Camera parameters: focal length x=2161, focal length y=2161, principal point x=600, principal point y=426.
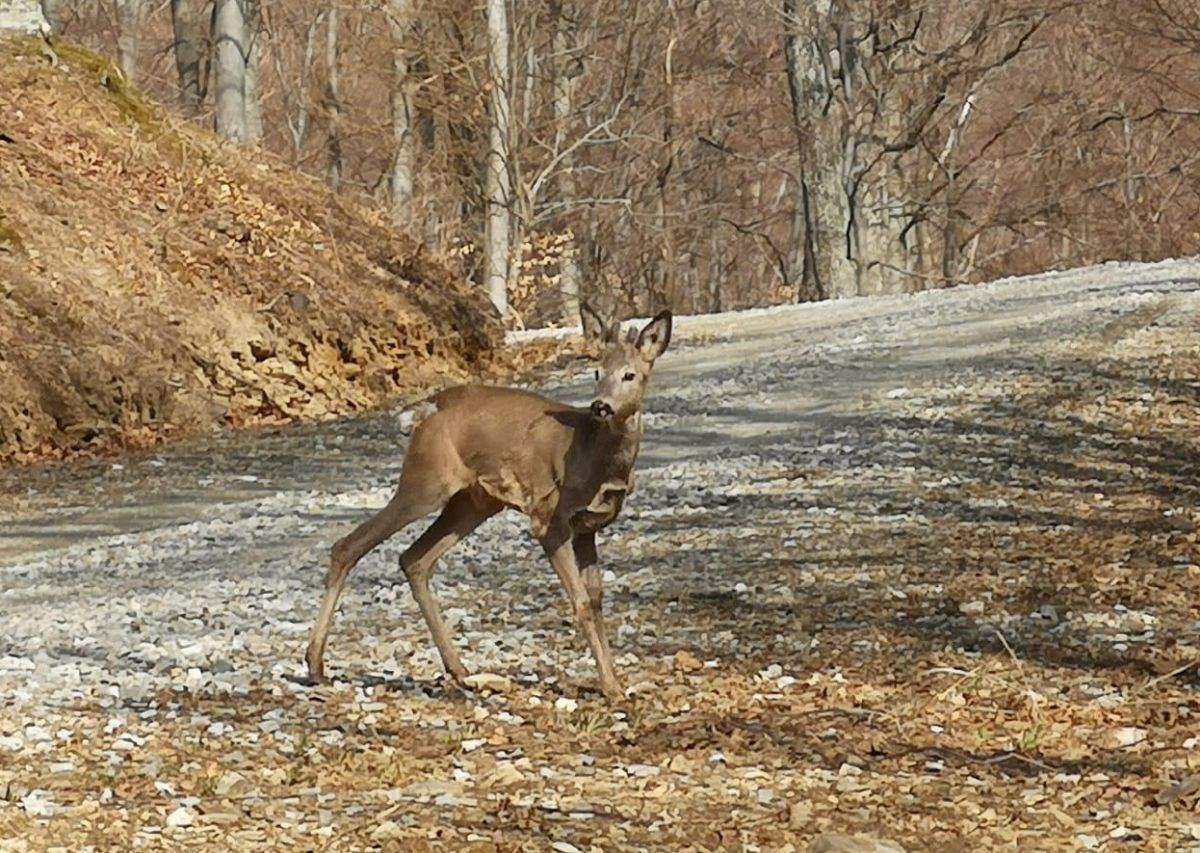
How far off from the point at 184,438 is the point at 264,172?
7130 mm

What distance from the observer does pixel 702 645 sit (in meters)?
9.42

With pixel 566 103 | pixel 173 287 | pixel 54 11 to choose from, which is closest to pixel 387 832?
pixel 173 287

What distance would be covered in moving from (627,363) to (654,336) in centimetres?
17

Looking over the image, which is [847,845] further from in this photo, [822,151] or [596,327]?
[822,151]

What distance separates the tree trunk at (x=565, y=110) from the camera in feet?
132

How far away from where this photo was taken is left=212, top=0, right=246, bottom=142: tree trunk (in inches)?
1210

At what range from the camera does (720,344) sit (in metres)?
24.4

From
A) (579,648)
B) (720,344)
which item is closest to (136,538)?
(579,648)

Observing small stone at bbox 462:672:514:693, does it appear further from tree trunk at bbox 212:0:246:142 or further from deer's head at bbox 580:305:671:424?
tree trunk at bbox 212:0:246:142

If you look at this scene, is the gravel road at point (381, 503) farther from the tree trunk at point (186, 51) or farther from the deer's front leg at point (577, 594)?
the tree trunk at point (186, 51)

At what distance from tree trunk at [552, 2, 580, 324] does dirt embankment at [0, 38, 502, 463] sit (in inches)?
522

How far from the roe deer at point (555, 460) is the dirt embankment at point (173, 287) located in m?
11.4

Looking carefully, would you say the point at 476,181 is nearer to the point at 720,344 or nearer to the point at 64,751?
the point at 720,344

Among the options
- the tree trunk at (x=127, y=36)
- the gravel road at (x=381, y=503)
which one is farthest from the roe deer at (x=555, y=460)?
the tree trunk at (x=127, y=36)
